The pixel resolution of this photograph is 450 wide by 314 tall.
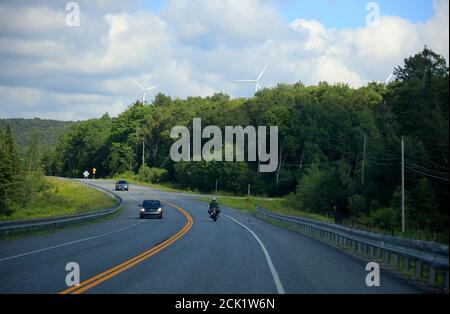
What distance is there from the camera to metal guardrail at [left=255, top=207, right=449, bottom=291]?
41.0 feet

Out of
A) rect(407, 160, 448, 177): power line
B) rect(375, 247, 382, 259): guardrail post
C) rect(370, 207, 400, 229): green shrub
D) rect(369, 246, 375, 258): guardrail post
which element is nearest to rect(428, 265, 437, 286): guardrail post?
rect(375, 247, 382, 259): guardrail post

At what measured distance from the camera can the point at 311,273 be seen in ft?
47.7

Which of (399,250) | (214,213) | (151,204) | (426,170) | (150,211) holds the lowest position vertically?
(150,211)

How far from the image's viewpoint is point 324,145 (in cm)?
10900

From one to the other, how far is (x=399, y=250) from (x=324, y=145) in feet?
311

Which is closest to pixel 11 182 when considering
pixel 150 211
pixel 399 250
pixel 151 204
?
pixel 151 204

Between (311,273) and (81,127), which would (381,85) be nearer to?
(81,127)

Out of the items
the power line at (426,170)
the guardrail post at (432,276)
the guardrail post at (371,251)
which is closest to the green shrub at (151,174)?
the power line at (426,170)

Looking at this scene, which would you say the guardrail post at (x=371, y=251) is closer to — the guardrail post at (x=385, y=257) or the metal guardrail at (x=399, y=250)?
the metal guardrail at (x=399, y=250)

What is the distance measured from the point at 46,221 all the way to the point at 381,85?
10161 cm

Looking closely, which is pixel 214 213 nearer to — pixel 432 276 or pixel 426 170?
pixel 426 170

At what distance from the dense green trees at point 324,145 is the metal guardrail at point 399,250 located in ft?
35.8

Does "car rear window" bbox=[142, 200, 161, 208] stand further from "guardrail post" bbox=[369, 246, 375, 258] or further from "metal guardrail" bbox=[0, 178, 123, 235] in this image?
"guardrail post" bbox=[369, 246, 375, 258]

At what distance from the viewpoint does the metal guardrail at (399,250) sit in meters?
12.5
